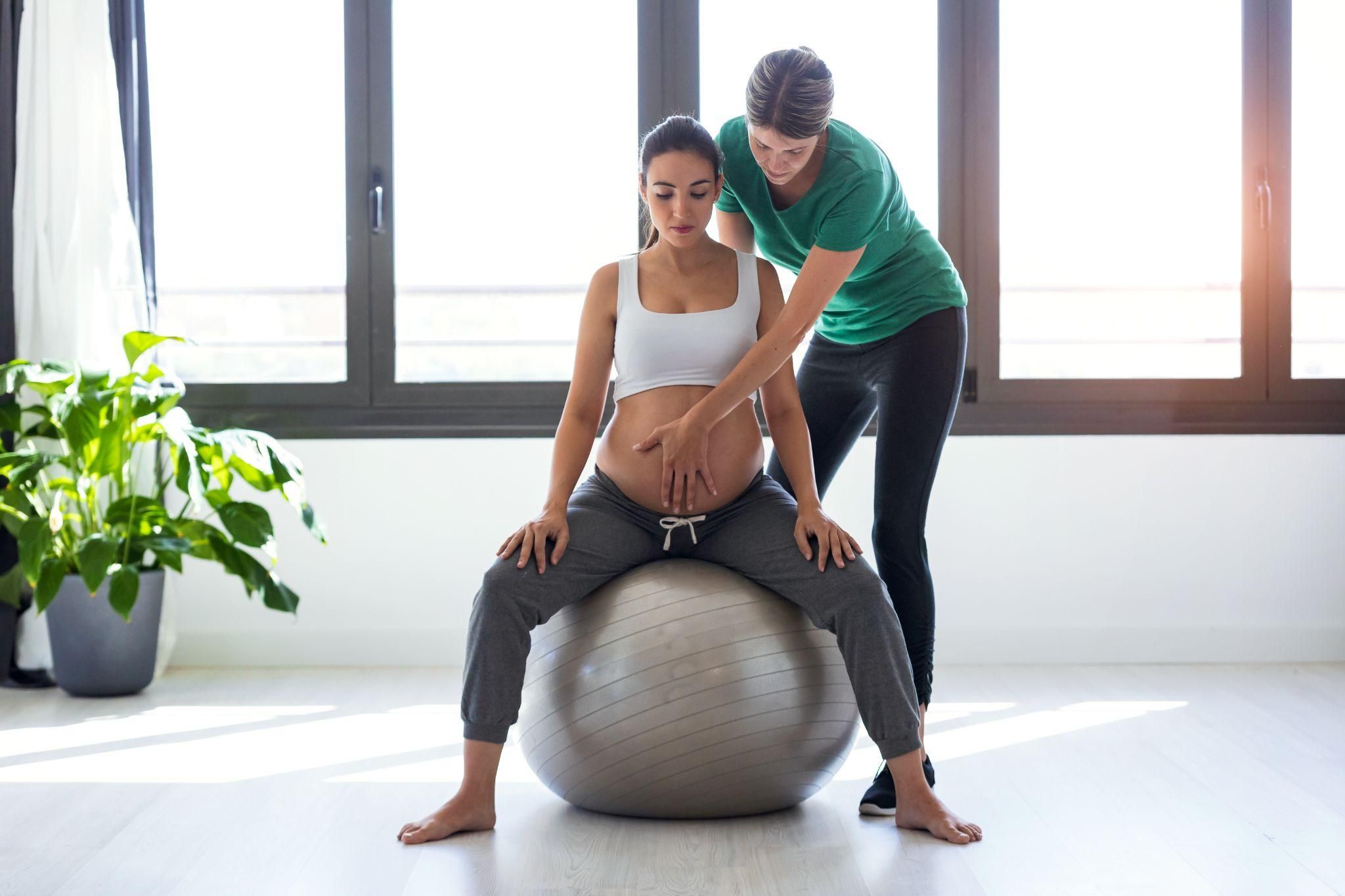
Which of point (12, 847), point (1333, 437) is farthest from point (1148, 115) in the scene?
point (12, 847)

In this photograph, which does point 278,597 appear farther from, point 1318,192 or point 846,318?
point 1318,192

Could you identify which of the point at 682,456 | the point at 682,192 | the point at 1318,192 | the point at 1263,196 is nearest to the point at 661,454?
the point at 682,456

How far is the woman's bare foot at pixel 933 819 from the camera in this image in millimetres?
1780

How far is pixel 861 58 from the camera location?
327 centimetres

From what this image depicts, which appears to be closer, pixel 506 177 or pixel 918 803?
pixel 918 803

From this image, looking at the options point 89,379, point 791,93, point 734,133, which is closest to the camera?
point 791,93

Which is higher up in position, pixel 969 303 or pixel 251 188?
pixel 251 188

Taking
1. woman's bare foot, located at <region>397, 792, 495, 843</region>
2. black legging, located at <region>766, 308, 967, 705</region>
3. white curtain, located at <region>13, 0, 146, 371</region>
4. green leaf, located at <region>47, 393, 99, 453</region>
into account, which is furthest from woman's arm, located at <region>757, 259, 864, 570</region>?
white curtain, located at <region>13, 0, 146, 371</region>

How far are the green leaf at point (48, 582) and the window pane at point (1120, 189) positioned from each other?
238 centimetres

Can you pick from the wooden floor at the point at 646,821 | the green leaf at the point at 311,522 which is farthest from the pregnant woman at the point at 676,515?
the green leaf at the point at 311,522

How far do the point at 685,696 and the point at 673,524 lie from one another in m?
0.29

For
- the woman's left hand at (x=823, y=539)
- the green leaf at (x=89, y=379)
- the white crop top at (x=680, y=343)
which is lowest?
the woman's left hand at (x=823, y=539)

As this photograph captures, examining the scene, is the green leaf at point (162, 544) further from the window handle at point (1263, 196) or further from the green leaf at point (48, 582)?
the window handle at point (1263, 196)

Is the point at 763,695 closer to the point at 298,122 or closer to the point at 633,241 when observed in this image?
the point at 633,241
